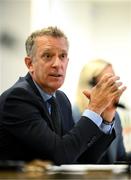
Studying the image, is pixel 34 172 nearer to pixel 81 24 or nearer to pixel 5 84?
pixel 5 84

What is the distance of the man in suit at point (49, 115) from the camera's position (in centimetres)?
108

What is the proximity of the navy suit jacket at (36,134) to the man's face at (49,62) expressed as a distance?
0.13 feet

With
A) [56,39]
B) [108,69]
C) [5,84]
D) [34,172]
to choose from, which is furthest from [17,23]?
[34,172]

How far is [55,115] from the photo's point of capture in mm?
1272

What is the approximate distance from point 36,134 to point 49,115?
0.14 metres

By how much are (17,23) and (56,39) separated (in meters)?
1.55

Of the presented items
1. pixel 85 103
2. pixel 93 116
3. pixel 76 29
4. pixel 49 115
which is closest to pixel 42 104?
pixel 49 115

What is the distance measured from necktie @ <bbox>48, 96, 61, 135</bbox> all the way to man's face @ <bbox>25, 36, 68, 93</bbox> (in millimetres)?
48

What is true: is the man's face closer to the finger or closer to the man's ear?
the man's ear

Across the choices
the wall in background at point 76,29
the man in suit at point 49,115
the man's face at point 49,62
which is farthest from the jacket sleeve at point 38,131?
the wall in background at point 76,29

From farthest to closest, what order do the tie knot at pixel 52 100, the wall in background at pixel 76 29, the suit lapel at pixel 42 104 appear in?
the wall in background at pixel 76 29 < the tie knot at pixel 52 100 < the suit lapel at pixel 42 104

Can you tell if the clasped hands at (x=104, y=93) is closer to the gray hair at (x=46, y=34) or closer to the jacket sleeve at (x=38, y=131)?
the jacket sleeve at (x=38, y=131)

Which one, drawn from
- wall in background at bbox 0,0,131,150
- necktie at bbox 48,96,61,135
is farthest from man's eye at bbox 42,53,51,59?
wall in background at bbox 0,0,131,150

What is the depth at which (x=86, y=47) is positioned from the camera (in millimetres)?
2861
